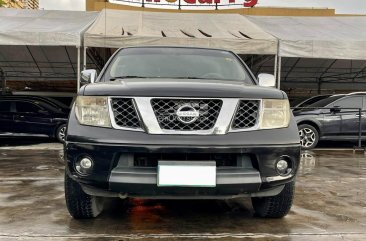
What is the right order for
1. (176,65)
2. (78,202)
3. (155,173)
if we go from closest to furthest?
(155,173), (78,202), (176,65)

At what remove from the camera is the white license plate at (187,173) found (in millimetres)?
2820

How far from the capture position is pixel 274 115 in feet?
10.2

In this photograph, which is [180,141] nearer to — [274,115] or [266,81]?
[274,115]

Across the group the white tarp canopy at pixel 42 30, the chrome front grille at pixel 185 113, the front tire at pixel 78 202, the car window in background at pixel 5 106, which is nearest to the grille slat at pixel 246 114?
the chrome front grille at pixel 185 113

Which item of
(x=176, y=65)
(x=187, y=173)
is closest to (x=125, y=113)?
(x=187, y=173)

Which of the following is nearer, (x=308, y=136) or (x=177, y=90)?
(x=177, y=90)

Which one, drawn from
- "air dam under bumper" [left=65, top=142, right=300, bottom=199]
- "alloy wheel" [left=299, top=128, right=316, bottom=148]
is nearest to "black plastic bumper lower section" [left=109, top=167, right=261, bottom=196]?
"air dam under bumper" [left=65, top=142, right=300, bottom=199]

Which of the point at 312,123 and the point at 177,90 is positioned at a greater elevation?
the point at 177,90

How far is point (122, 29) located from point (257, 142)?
24.8ft

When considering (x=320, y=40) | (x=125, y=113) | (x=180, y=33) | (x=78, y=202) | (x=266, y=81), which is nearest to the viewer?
(x=125, y=113)

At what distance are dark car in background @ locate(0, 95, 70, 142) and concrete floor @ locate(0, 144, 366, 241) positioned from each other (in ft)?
17.4

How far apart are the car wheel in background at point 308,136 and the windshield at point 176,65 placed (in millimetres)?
5375

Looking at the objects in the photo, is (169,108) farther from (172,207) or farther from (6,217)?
(6,217)

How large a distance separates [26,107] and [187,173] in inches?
352
